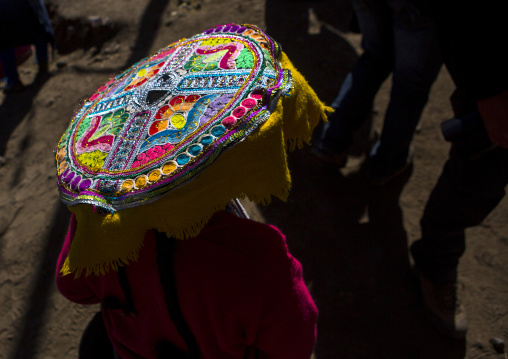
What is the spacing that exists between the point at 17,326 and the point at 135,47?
2.80m

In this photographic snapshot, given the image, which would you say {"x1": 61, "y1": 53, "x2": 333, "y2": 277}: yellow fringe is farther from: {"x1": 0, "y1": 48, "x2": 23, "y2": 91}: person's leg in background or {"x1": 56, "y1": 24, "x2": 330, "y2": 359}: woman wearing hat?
{"x1": 0, "y1": 48, "x2": 23, "y2": 91}: person's leg in background

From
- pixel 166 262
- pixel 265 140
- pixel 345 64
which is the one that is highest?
pixel 265 140

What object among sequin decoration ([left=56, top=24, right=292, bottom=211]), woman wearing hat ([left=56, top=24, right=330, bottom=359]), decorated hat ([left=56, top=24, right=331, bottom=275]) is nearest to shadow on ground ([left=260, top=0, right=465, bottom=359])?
woman wearing hat ([left=56, top=24, right=330, bottom=359])

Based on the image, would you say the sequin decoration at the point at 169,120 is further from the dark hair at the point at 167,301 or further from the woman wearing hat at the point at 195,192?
the dark hair at the point at 167,301

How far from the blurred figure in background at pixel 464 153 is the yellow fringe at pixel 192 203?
814mm

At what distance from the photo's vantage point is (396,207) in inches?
91.4

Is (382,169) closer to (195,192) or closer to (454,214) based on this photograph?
(454,214)

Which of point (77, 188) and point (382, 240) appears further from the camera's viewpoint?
point (382, 240)

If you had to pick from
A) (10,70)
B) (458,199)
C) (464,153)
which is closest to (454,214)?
(458,199)

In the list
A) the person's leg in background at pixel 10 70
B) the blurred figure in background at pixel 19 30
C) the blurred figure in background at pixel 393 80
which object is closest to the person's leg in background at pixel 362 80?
the blurred figure in background at pixel 393 80

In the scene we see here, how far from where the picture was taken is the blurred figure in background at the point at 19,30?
3.58 meters

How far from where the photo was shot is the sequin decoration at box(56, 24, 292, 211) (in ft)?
2.53

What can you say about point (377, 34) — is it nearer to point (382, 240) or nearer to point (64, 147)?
point (382, 240)

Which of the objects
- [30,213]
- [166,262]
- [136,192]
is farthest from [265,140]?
[30,213]
